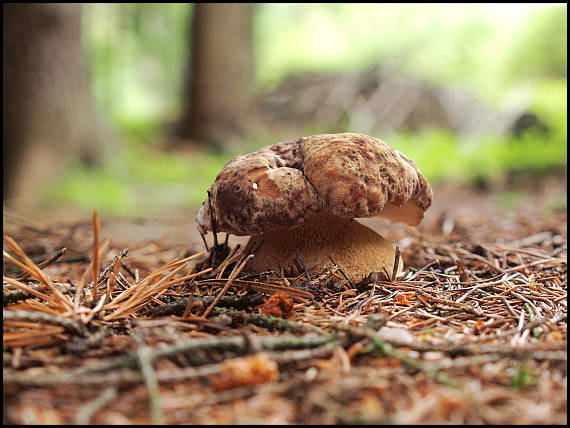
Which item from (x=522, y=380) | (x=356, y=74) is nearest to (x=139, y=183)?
(x=356, y=74)

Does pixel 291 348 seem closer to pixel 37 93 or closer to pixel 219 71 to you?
pixel 37 93

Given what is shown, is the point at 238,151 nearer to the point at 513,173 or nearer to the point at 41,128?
the point at 41,128

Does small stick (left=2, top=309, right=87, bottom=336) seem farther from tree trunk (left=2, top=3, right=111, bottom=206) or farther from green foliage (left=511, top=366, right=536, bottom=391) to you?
tree trunk (left=2, top=3, right=111, bottom=206)

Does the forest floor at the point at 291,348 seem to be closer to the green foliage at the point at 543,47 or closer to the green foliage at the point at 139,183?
the green foliage at the point at 139,183

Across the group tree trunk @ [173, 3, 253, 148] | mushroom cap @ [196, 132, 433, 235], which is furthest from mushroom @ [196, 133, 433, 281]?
tree trunk @ [173, 3, 253, 148]

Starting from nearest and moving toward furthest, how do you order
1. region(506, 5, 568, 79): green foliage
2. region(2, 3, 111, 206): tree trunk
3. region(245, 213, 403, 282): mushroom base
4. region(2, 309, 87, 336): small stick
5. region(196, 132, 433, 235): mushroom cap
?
A: region(2, 309, 87, 336): small stick, region(196, 132, 433, 235): mushroom cap, region(245, 213, 403, 282): mushroom base, region(2, 3, 111, 206): tree trunk, region(506, 5, 568, 79): green foliage

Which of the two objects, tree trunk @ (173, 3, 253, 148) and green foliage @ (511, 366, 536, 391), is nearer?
green foliage @ (511, 366, 536, 391)

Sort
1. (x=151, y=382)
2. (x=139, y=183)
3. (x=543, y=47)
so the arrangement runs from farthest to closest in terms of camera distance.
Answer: (x=543, y=47)
(x=139, y=183)
(x=151, y=382)
